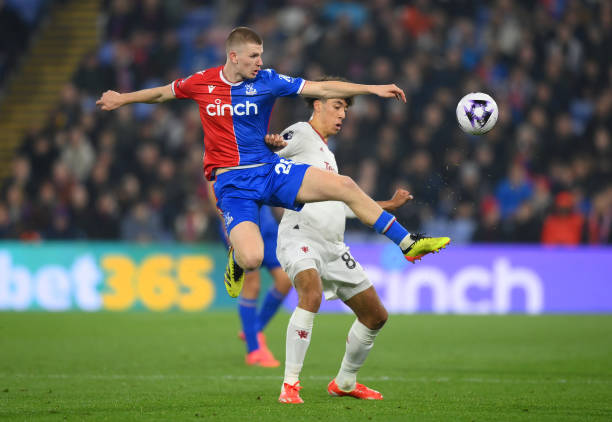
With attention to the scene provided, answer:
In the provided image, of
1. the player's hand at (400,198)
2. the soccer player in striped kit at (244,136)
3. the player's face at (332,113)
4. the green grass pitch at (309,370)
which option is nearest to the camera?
the green grass pitch at (309,370)

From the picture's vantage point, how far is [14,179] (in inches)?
748

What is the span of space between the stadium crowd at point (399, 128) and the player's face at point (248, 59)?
788cm

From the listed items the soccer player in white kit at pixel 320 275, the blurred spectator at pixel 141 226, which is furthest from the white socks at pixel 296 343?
the blurred spectator at pixel 141 226

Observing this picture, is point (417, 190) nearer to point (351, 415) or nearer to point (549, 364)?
point (549, 364)

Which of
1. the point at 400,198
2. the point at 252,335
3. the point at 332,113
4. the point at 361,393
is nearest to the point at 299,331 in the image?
the point at 361,393

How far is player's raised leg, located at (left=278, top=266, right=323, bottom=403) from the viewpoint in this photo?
6953 millimetres

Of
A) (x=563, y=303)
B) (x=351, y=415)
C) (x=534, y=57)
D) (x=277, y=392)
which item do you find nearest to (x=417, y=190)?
(x=563, y=303)

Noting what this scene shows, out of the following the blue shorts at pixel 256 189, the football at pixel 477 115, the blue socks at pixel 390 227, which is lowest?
the blue socks at pixel 390 227

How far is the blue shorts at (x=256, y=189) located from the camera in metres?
6.97

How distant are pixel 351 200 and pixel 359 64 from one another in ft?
40.1

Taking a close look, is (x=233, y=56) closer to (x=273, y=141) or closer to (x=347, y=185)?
(x=273, y=141)

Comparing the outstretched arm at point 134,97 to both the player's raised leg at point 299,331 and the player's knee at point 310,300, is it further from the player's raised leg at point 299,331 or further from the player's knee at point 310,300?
the player's knee at point 310,300

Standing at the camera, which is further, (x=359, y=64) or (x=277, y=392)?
(x=359, y=64)

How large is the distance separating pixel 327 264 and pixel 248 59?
1.67m
